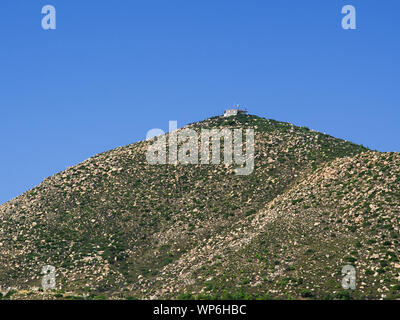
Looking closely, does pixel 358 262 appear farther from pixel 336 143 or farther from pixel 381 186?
pixel 336 143

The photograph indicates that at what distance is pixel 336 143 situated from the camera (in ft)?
402

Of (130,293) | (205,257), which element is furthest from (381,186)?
(130,293)

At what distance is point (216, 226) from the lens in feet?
333

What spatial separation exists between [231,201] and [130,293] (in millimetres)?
24784

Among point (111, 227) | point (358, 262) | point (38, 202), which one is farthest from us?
point (38, 202)

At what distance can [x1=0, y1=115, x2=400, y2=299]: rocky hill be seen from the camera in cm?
8200

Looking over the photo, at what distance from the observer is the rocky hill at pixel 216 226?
269 feet

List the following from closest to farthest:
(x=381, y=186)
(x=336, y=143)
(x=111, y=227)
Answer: (x=381, y=186), (x=111, y=227), (x=336, y=143)

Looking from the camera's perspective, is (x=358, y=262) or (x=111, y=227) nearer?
(x=358, y=262)
